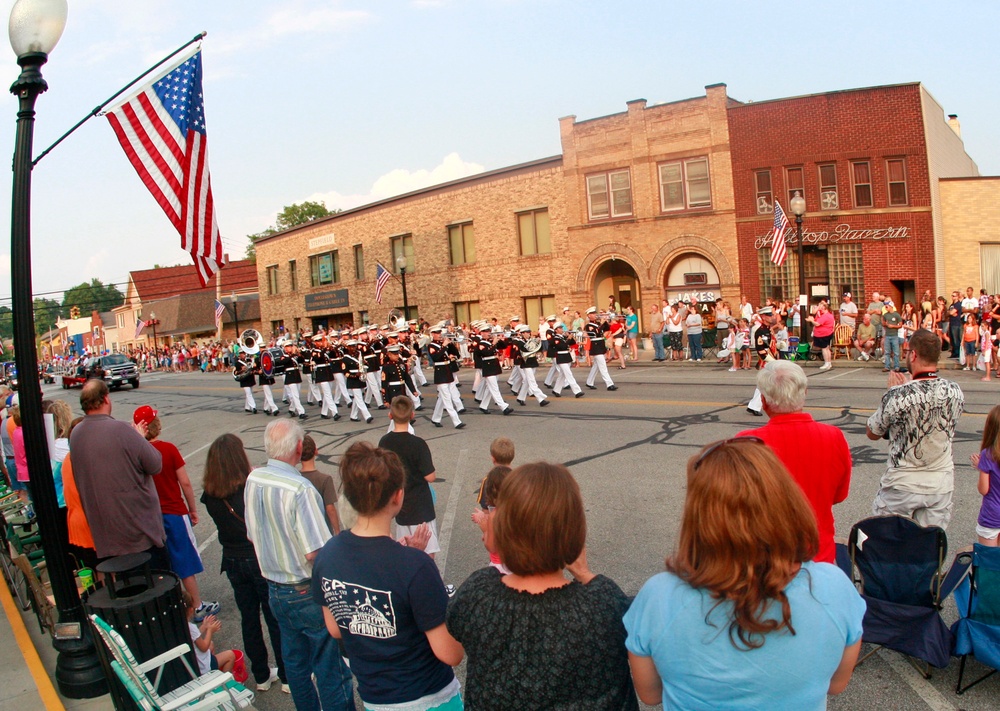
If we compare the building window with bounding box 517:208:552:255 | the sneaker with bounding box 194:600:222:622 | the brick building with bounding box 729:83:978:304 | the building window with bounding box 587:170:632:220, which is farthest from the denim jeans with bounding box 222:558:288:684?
the building window with bounding box 517:208:552:255

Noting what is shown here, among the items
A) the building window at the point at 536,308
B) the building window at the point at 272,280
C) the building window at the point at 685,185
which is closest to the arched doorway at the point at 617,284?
the building window at the point at 536,308

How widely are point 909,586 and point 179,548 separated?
515 cm

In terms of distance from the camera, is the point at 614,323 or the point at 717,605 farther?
the point at 614,323

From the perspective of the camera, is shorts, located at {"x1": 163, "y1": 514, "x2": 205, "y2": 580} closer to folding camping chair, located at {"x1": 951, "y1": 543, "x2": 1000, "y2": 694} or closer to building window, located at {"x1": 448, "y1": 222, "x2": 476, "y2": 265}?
folding camping chair, located at {"x1": 951, "y1": 543, "x2": 1000, "y2": 694}

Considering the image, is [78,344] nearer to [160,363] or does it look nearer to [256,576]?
[160,363]

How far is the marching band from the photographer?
15914 mm

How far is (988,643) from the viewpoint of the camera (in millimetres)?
4242

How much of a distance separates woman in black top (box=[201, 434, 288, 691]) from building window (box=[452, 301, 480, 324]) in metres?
30.5

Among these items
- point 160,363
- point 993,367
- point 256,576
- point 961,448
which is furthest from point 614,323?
point 160,363

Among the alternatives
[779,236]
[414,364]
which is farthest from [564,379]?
[779,236]

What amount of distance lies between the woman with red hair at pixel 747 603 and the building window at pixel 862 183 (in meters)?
27.2

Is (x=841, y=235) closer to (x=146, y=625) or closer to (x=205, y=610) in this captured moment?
(x=205, y=610)

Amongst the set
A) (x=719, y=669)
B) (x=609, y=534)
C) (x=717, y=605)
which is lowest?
(x=609, y=534)

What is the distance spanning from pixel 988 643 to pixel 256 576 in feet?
14.2
